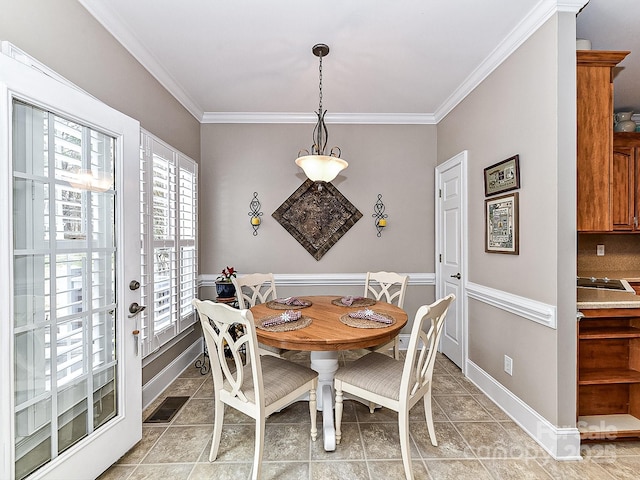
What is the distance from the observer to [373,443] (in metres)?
1.92

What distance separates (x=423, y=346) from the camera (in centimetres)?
167

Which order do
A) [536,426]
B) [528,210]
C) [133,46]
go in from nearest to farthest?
[536,426] → [528,210] → [133,46]

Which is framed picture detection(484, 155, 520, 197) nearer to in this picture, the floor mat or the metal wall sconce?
the metal wall sconce

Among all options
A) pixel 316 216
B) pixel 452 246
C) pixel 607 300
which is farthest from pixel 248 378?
pixel 452 246

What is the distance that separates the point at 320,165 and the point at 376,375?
4.91ft

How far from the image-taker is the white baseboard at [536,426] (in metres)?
1.79

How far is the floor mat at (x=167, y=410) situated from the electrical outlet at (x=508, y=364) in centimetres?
255

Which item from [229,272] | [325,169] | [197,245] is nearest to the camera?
[325,169]

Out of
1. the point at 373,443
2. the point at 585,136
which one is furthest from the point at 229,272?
the point at 585,136

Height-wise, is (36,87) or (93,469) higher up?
(36,87)

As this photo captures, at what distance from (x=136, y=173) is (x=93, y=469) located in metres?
1.68

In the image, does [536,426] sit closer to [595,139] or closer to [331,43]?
[595,139]

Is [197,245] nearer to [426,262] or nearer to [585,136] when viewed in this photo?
[426,262]

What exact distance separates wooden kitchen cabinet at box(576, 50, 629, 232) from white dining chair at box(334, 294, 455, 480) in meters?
1.13
